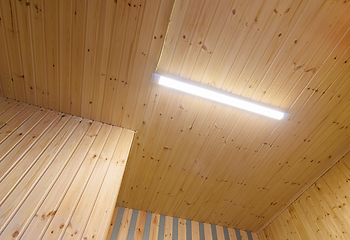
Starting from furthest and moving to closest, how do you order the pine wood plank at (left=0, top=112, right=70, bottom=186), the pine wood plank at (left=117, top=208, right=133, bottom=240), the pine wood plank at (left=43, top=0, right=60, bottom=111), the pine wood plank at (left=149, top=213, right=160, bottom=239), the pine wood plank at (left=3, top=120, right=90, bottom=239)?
the pine wood plank at (left=149, top=213, right=160, bottom=239), the pine wood plank at (left=117, top=208, right=133, bottom=240), the pine wood plank at (left=43, top=0, right=60, bottom=111), the pine wood plank at (left=0, top=112, right=70, bottom=186), the pine wood plank at (left=3, top=120, right=90, bottom=239)

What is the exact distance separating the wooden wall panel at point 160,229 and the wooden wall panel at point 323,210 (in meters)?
1.00

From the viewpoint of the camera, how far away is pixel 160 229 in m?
3.62

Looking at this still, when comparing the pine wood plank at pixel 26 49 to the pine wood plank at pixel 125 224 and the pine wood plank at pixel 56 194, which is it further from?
the pine wood plank at pixel 125 224

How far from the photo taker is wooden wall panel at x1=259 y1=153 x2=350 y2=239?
9.11 feet

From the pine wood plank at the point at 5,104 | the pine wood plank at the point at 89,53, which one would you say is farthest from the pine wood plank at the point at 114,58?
the pine wood plank at the point at 5,104

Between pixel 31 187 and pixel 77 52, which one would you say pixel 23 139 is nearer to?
pixel 31 187

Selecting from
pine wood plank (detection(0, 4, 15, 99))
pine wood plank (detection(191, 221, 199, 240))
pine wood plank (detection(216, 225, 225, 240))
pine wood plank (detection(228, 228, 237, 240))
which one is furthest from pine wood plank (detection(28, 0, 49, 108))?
pine wood plank (detection(228, 228, 237, 240))

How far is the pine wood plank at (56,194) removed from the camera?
1580mm

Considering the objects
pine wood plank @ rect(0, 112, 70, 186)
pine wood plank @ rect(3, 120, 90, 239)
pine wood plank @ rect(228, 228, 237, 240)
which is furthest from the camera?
pine wood plank @ rect(228, 228, 237, 240)

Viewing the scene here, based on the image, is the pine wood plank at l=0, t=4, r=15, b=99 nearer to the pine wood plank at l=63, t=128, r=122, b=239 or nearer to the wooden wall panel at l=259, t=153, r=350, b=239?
the pine wood plank at l=63, t=128, r=122, b=239

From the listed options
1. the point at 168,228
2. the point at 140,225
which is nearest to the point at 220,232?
the point at 168,228

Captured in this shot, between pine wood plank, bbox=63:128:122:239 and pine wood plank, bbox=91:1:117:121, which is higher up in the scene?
pine wood plank, bbox=91:1:117:121

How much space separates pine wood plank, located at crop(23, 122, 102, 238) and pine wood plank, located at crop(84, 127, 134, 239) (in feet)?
1.03

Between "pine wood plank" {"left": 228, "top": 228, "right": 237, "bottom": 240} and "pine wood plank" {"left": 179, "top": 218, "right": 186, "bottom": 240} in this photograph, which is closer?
"pine wood plank" {"left": 179, "top": 218, "right": 186, "bottom": 240}
